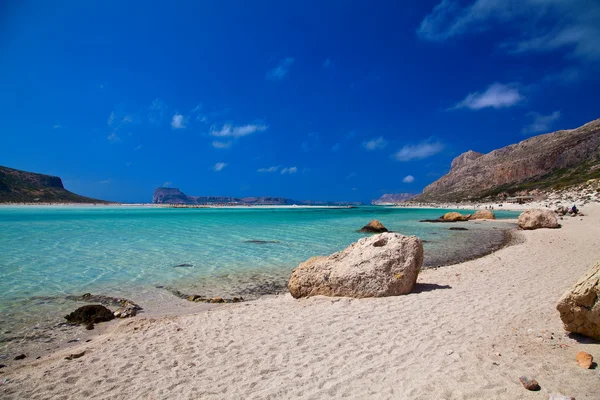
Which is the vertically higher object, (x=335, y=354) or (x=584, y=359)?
(x=584, y=359)

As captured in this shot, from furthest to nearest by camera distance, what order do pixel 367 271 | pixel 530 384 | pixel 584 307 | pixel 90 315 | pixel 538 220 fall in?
pixel 538 220 → pixel 367 271 → pixel 90 315 → pixel 584 307 → pixel 530 384

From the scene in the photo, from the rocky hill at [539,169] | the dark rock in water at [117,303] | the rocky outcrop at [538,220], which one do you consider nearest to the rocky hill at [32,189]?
the dark rock in water at [117,303]

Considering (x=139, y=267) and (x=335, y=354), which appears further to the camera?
(x=139, y=267)

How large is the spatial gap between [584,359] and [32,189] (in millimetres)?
181539

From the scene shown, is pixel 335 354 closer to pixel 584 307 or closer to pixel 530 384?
pixel 530 384

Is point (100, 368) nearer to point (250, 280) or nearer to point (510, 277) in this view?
point (250, 280)

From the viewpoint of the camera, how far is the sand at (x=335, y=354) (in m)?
4.23

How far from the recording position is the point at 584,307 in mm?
4977

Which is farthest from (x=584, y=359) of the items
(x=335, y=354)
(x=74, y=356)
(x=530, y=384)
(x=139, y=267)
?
(x=139, y=267)

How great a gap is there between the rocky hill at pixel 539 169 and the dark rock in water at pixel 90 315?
98232 millimetres

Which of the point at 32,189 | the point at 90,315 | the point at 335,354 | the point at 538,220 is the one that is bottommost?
the point at 90,315

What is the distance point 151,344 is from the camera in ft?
20.3

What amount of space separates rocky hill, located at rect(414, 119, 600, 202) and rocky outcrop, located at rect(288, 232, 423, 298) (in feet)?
300

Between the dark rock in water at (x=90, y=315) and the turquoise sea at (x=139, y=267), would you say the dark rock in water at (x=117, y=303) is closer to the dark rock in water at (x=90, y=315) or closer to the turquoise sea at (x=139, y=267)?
the dark rock in water at (x=90, y=315)
